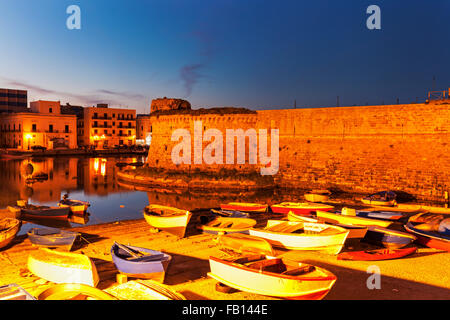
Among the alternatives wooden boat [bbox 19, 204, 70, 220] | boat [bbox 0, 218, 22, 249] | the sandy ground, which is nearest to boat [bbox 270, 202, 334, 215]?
the sandy ground

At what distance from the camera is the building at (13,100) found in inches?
2859

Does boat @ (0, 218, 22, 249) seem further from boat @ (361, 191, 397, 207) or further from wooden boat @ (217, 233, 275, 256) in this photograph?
boat @ (361, 191, 397, 207)

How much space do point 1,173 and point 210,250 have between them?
34.1m

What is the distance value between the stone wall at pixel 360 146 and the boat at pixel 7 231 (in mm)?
18797

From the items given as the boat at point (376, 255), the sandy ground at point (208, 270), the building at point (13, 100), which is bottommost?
the sandy ground at point (208, 270)

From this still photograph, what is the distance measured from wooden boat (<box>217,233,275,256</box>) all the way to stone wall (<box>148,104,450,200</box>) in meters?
15.5

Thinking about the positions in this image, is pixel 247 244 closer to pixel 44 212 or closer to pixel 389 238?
pixel 389 238

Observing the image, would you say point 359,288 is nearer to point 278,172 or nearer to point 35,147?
point 278,172

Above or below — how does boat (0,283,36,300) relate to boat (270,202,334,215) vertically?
above

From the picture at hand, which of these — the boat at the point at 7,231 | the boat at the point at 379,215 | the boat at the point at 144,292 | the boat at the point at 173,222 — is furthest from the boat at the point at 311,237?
the boat at the point at 7,231

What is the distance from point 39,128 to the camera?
59219 mm

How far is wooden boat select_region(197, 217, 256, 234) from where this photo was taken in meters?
11.1

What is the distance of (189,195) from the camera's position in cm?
2497

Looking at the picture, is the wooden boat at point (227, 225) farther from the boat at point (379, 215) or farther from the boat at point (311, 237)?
the boat at point (379, 215)
